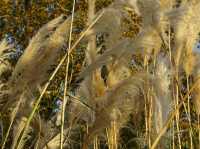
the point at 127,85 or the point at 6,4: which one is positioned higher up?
the point at 127,85

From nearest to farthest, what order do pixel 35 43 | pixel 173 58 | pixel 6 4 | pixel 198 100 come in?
1. pixel 35 43
2. pixel 173 58
3. pixel 198 100
4. pixel 6 4

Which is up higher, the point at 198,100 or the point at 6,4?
the point at 198,100

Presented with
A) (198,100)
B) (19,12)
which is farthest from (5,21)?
(198,100)

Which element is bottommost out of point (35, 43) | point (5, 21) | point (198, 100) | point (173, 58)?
point (5, 21)

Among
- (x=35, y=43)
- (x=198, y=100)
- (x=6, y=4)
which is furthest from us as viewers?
(x=6, y=4)

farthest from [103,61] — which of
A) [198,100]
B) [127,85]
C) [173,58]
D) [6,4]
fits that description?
[6,4]

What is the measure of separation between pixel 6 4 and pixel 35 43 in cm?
1128

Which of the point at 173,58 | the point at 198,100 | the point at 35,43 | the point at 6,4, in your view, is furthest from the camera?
the point at 6,4

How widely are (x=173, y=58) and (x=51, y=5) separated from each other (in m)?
11.5

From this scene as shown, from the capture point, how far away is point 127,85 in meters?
2.61

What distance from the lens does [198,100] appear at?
153 inches

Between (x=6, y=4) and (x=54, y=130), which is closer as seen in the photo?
(x=54, y=130)

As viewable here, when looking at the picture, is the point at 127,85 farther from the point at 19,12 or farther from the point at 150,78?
the point at 19,12

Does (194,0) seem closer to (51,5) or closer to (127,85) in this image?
(127,85)
